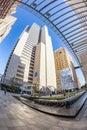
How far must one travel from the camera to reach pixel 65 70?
63750mm

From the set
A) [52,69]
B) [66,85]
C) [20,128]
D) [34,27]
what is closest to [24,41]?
[52,69]

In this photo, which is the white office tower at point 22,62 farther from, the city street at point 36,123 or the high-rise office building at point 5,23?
the city street at point 36,123

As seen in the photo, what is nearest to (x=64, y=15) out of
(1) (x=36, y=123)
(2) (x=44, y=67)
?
(1) (x=36, y=123)

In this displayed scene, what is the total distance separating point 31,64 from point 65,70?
Answer: 120 ft

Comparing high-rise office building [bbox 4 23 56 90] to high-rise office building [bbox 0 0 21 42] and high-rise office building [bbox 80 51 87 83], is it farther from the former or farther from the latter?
high-rise office building [bbox 0 0 21 42]

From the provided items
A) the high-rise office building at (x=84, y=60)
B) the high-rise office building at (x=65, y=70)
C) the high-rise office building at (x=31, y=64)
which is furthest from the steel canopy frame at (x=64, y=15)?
the high-rise office building at (x=31, y=64)

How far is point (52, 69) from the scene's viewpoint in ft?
317

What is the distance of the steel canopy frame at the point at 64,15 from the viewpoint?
13.5 metres

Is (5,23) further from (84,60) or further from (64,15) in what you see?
(84,60)

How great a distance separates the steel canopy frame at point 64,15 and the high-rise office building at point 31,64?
57.1 metres

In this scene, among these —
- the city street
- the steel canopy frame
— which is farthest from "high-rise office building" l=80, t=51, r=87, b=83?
the city street

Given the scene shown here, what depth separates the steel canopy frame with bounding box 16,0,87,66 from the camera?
1347cm

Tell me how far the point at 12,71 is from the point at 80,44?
61.2 m

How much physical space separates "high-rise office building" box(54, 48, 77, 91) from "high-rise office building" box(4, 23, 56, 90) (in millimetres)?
5946
